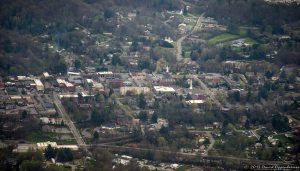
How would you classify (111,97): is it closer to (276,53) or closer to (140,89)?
(140,89)

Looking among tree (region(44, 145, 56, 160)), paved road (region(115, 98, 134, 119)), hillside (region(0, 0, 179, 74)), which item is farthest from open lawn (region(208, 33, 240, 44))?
tree (region(44, 145, 56, 160))

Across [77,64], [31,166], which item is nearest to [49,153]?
[31,166]

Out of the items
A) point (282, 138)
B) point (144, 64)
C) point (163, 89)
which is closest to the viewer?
point (282, 138)

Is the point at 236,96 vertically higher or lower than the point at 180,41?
lower

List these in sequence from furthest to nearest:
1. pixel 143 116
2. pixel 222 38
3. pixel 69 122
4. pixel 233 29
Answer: pixel 233 29 < pixel 222 38 < pixel 143 116 < pixel 69 122

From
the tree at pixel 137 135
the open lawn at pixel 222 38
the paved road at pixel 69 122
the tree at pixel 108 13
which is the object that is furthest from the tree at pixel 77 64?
the tree at pixel 137 135

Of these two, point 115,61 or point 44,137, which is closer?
point 44,137

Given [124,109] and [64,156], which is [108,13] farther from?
[64,156]

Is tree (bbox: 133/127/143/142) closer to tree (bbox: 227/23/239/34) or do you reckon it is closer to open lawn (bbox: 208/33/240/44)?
open lawn (bbox: 208/33/240/44)

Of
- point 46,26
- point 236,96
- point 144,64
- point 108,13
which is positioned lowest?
point 236,96
